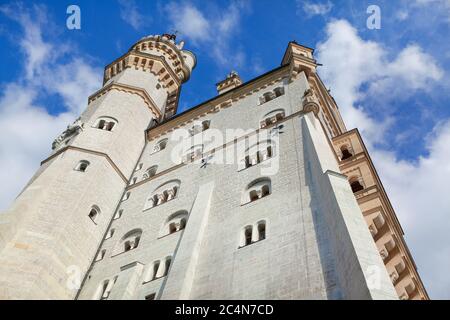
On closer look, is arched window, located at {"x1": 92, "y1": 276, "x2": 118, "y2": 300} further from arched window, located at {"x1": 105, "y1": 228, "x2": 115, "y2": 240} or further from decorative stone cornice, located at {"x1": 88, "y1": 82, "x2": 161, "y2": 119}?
decorative stone cornice, located at {"x1": 88, "y1": 82, "x2": 161, "y2": 119}

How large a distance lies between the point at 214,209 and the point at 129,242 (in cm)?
330

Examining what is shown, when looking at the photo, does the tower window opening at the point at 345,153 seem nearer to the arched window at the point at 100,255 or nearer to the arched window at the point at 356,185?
the arched window at the point at 356,185

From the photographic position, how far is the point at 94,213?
18031mm

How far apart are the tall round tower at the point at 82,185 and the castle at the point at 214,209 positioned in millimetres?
52

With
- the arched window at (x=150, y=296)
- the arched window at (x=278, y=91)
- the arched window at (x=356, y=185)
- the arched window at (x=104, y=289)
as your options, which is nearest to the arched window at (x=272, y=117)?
the arched window at (x=278, y=91)

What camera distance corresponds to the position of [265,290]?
10.8m

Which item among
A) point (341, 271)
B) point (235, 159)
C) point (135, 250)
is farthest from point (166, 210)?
point (341, 271)

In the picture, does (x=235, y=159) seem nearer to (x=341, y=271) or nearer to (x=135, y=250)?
(x=135, y=250)

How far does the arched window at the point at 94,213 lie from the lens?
58.0 feet

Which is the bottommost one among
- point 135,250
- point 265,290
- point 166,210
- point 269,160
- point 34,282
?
point 265,290

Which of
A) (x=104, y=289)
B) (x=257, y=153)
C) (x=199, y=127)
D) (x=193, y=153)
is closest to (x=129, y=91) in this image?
(x=199, y=127)

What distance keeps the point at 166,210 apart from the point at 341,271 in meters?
8.16

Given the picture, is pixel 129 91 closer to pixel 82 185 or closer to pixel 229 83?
pixel 229 83
